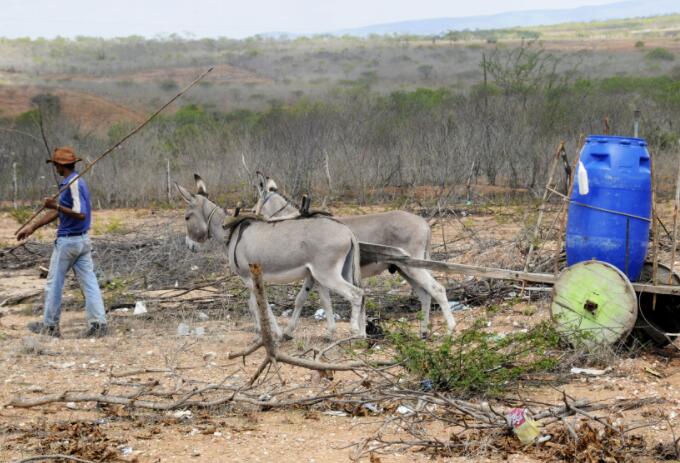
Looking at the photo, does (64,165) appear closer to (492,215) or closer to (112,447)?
(112,447)

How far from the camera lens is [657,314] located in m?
9.66

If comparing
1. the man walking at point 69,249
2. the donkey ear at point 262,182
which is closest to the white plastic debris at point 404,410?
the man walking at point 69,249

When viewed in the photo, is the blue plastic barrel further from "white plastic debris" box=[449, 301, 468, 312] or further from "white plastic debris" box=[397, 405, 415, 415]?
"white plastic debris" box=[449, 301, 468, 312]

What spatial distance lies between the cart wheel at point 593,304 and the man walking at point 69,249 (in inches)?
205

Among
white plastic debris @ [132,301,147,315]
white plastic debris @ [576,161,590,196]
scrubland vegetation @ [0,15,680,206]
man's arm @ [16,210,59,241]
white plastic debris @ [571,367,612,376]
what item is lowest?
scrubland vegetation @ [0,15,680,206]

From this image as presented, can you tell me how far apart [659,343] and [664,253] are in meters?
4.09

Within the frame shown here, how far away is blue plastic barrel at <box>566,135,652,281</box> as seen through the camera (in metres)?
9.09

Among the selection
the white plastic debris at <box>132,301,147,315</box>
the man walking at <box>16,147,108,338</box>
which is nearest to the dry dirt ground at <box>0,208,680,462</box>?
the white plastic debris at <box>132,301,147,315</box>

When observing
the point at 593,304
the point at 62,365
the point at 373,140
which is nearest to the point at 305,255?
the point at 62,365

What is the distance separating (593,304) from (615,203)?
1.02 metres

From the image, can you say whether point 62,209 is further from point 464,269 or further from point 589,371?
point 589,371

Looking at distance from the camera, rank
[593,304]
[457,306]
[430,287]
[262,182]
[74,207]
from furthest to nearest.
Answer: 1. [262,182]
2. [457,306]
3. [430,287]
4. [74,207]
5. [593,304]

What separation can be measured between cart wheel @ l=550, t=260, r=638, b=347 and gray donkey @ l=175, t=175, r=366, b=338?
222cm

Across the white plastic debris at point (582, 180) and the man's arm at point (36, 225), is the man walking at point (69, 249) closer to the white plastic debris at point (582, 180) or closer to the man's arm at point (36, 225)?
the man's arm at point (36, 225)
